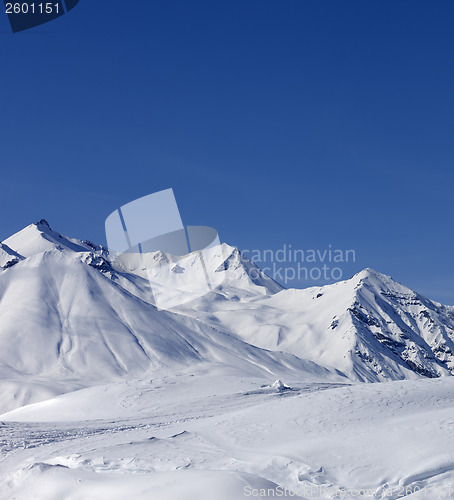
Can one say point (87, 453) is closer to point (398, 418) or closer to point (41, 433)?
point (41, 433)

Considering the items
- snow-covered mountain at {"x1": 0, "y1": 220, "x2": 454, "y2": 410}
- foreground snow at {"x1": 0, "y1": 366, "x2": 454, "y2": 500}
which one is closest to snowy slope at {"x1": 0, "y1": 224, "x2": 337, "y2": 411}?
snow-covered mountain at {"x1": 0, "y1": 220, "x2": 454, "y2": 410}

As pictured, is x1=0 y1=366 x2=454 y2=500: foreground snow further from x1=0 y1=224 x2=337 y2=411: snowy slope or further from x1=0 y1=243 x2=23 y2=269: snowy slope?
x1=0 y1=243 x2=23 y2=269: snowy slope

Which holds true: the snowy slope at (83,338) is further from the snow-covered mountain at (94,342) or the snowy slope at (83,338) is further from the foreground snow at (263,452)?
the foreground snow at (263,452)

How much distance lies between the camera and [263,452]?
25750mm

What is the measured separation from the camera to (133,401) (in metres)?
52.2

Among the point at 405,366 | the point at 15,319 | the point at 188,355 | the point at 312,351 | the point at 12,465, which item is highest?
the point at 12,465

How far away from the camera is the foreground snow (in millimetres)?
20281

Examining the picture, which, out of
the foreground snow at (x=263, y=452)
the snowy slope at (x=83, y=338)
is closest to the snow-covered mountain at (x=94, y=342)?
the snowy slope at (x=83, y=338)

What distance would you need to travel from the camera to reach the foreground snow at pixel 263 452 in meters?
20.3

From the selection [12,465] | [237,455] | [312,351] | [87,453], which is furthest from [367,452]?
[312,351]

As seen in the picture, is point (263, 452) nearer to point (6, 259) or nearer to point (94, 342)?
point (94, 342)

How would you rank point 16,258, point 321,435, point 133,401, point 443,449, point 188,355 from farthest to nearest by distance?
point 16,258
point 188,355
point 133,401
point 321,435
point 443,449

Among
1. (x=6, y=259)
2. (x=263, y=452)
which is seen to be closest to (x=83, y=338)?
(x=6, y=259)

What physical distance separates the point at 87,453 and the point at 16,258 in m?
137
